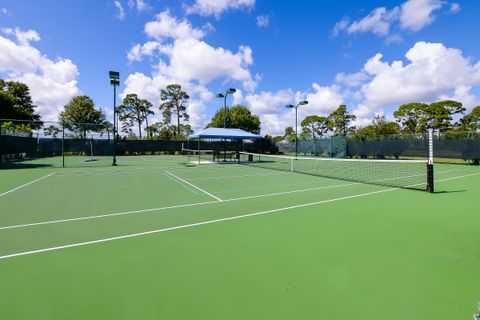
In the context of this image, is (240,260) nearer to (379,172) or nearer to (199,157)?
(379,172)

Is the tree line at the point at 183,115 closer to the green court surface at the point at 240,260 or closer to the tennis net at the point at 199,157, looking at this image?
the tennis net at the point at 199,157

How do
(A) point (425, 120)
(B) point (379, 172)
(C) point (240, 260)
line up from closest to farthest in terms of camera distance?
(C) point (240, 260), (B) point (379, 172), (A) point (425, 120)

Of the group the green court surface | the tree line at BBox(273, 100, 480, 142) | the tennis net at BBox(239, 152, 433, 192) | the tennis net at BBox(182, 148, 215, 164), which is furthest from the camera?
the tree line at BBox(273, 100, 480, 142)

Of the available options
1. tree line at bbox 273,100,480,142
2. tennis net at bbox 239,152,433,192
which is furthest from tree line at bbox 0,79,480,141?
tennis net at bbox 239,152,433,192

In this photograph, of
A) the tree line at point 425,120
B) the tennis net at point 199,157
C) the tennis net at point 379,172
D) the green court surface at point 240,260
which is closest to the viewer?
the green court surface at point 240,260

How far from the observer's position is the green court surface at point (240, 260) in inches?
102

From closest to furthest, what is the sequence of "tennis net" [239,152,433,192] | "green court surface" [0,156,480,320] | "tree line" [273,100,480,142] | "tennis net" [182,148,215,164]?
1. "green court surface" [0,156,480,320]
2. "tennis net" [239,152,433,192]
3. "tennis net" [182,148,215,164]
4. "tree line" [273,100,480,142]

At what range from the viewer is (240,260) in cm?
361

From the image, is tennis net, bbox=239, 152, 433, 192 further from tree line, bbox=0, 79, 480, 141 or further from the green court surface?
tree line, bbox=0, 79, 480, 141

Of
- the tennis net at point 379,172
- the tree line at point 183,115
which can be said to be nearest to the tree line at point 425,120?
the tree line at point 183,115

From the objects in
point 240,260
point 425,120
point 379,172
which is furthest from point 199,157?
point 425,120

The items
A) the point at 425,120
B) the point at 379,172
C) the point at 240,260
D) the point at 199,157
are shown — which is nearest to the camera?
the point at 240,260

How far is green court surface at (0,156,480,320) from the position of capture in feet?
8.51

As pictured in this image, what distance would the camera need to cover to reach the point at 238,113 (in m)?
51.3
